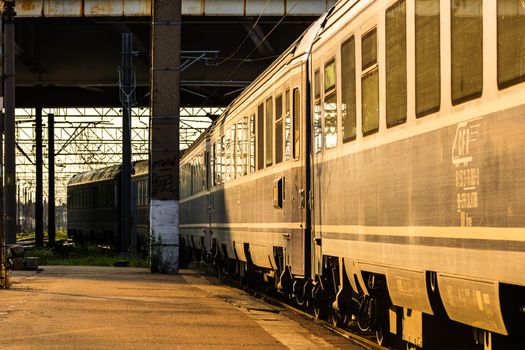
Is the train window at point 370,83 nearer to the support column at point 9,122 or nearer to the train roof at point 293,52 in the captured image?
the train roof at point 293,52

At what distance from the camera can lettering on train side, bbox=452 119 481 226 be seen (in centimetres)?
715

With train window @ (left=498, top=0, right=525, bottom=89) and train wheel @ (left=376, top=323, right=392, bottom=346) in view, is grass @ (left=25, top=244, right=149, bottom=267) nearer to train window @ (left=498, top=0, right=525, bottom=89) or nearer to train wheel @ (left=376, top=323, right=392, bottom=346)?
train wheel @ (left=376, top=323, right=392, bottom=346)

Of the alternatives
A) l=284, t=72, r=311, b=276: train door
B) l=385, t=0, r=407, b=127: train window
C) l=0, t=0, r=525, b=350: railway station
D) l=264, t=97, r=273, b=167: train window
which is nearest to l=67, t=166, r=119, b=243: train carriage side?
l=0, t=0, r=525, b=350: railway station

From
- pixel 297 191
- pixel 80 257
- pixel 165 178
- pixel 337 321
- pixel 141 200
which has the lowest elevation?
pixel 80 257

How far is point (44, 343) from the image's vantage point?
11273 millimetres

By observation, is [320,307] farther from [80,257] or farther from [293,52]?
[80,257]

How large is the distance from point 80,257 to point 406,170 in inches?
1258

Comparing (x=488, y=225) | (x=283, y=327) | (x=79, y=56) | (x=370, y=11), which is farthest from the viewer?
(x=79, y=56)

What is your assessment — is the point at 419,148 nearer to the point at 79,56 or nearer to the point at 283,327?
the point at 283,327

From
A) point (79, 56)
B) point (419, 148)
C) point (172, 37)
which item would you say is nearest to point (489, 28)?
point (419, 148)

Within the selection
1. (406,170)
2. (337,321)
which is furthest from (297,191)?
(406,170)

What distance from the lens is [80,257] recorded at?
3972 centimetres

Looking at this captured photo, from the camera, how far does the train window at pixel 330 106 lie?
11.7 meters

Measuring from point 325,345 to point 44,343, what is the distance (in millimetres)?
2865
